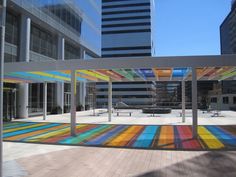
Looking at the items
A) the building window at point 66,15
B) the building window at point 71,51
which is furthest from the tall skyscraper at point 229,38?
the building window at point 66,15

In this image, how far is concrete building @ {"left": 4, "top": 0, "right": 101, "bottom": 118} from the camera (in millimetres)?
22672

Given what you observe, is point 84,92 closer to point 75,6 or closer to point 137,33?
point 75,6

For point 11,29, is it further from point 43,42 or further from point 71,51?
point 71,51

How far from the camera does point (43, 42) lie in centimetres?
2808

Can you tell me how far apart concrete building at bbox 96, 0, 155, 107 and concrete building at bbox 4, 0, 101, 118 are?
7294cm

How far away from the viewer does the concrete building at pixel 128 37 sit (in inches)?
4459

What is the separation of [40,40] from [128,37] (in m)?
91.2

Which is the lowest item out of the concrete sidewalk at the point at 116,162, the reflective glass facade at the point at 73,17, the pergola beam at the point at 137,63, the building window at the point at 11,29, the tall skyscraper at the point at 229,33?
the concrete sidewalk at the point at 116,162

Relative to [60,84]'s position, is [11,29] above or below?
above

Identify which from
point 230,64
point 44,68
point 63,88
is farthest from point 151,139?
point 63,88

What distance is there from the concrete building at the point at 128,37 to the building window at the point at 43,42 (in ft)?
270

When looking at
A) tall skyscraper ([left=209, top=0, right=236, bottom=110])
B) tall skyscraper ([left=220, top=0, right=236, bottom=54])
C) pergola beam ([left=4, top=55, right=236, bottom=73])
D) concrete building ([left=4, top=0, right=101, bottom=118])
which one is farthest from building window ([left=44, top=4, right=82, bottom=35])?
tall skyscraper ([left=220, top=0, right=236, bottom=54])

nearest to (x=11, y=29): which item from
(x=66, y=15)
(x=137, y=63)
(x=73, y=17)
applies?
(x=66, y=15)

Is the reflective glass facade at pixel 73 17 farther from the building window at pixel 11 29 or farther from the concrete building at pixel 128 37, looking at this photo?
the concrete building at pixel 128 37
